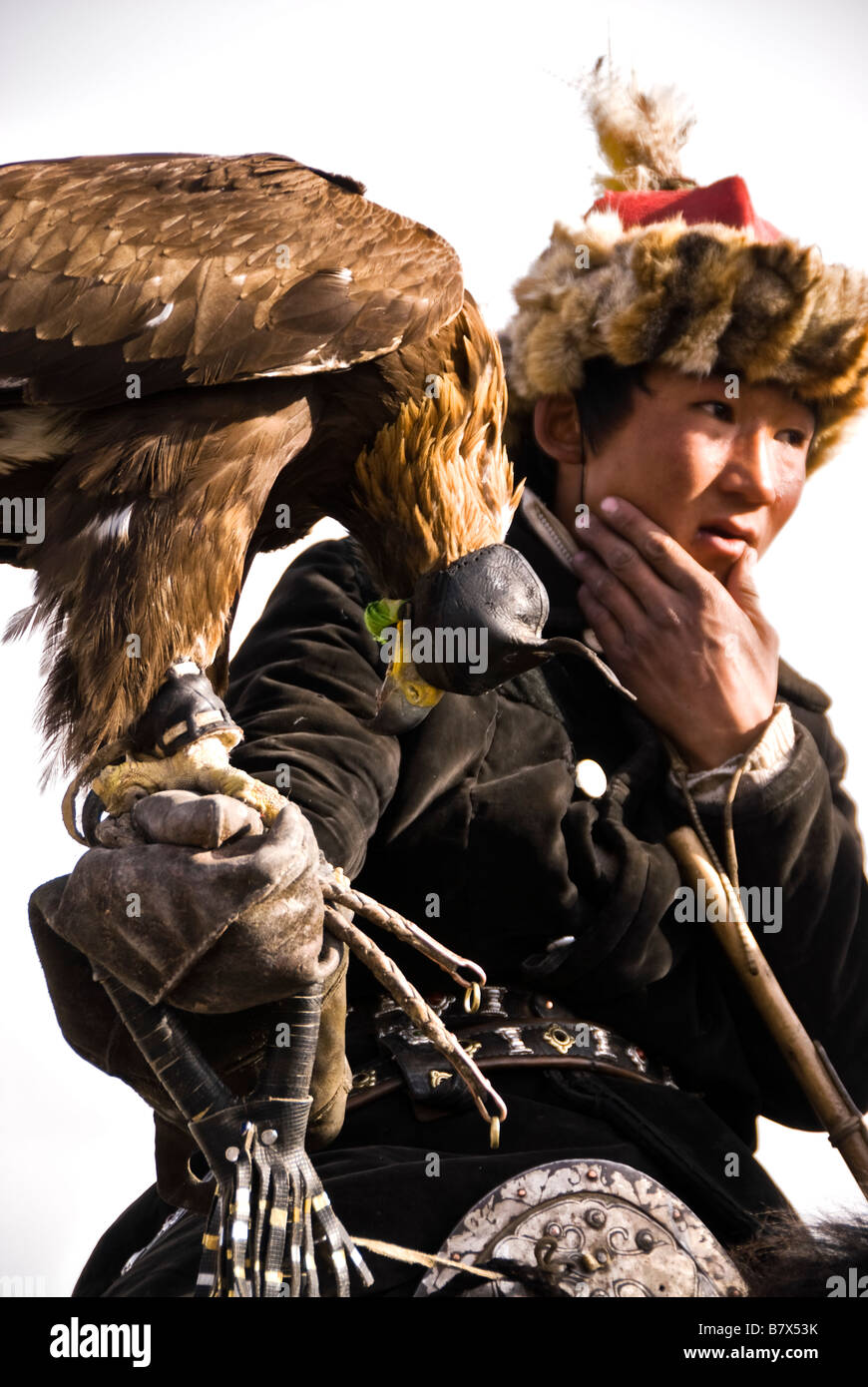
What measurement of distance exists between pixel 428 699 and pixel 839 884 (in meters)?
1.04

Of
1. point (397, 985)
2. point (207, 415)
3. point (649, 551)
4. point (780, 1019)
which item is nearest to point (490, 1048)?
point (780, 1019)

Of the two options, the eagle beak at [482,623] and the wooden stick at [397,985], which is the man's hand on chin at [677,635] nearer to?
the eagle beak at [482,623]

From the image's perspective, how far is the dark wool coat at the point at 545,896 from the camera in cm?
249

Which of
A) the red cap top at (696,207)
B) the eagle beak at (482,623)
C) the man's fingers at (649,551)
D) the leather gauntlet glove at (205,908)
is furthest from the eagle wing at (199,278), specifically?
the red cap top at (696,207)

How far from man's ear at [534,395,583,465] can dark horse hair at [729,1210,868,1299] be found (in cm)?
162

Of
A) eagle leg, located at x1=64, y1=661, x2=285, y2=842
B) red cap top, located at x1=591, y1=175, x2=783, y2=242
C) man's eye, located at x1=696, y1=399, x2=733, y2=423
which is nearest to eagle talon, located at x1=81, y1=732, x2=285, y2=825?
eagle leg, located at x1=64, y1=661, x2=285, y2=842

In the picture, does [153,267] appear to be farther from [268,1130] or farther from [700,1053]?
[700,1053]

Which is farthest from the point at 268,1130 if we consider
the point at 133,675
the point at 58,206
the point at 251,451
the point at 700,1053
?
the point at 58,206

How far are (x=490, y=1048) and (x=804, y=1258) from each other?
0.62m

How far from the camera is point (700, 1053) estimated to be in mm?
3018

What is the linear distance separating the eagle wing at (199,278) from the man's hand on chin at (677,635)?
2.72 feet

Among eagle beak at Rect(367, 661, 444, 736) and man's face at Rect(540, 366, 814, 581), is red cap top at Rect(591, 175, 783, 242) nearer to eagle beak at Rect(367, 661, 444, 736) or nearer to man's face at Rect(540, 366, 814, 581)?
man's face at Rect(540, 366, 814, 581)

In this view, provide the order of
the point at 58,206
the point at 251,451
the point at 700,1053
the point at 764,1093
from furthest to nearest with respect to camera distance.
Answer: the point at 764,1093 → the point at 700,1053 → the point at 58,206 → the point at 251,451

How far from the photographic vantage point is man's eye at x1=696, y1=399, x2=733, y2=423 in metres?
3.26
